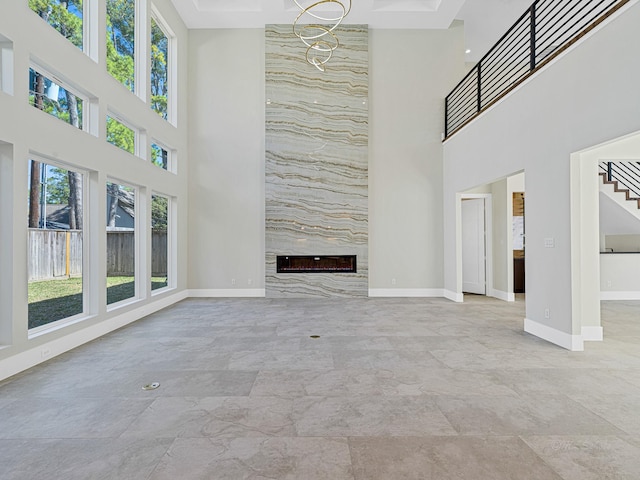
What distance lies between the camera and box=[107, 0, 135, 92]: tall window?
4.96 meters

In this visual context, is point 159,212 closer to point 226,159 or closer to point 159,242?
point 159,242

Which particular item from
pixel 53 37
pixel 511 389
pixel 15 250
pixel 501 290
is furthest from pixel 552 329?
pixel 53 37

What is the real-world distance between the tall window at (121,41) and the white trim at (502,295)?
814cm

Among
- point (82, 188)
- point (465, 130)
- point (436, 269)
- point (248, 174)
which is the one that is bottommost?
point (436, 269)

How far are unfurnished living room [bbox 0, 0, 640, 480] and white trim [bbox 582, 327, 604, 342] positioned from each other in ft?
0.08

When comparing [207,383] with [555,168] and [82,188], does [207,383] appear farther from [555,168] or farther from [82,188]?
[555,168]

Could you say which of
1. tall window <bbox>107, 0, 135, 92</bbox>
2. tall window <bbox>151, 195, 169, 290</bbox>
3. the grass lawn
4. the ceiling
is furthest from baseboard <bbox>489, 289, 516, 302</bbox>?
tall window <bbox>107, 0, 135, 92</bbox>

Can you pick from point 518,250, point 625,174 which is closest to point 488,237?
point 518,250

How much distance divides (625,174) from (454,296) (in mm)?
4626

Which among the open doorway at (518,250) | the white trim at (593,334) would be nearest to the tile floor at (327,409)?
the white trim at (593,334)

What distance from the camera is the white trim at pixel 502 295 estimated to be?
705 centimetres

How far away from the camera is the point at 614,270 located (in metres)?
7.06

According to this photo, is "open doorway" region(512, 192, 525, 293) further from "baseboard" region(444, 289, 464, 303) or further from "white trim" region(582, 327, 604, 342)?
"white trim" region(582, 327, 604, 342)

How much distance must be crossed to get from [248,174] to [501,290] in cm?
624
